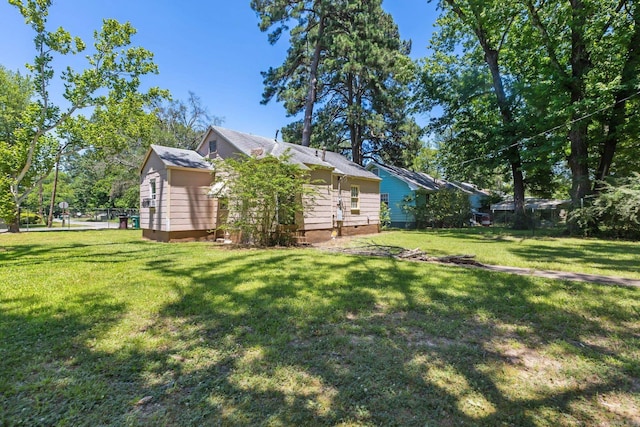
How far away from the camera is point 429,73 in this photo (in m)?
21.1

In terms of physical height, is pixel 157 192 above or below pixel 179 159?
below

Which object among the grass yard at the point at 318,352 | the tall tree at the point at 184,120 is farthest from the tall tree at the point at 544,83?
the tall tree at the point at 184,120

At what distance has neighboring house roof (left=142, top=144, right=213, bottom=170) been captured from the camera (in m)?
11.4

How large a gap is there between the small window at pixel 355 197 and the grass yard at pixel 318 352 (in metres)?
9.34

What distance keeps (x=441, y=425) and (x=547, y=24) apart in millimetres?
21431

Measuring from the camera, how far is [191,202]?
11.9m

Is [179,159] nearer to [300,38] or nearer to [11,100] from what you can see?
[300,38]

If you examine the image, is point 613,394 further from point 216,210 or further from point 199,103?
point 199,103

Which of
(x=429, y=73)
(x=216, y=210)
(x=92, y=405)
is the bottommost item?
(x=92, y=405)

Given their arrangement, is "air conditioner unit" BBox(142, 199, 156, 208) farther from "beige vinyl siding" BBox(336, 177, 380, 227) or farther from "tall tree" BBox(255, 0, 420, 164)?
"tall tree" BBox(255, 0, 420, 164)

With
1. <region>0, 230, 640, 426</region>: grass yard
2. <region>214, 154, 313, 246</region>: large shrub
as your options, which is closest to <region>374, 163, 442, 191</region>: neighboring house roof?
<region>214, 154, 313, 246</region>: large shrub

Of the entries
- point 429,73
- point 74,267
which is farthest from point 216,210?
point 429,73

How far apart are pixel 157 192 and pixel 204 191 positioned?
5.79 ft

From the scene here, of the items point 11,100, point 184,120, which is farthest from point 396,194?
point 11,100
